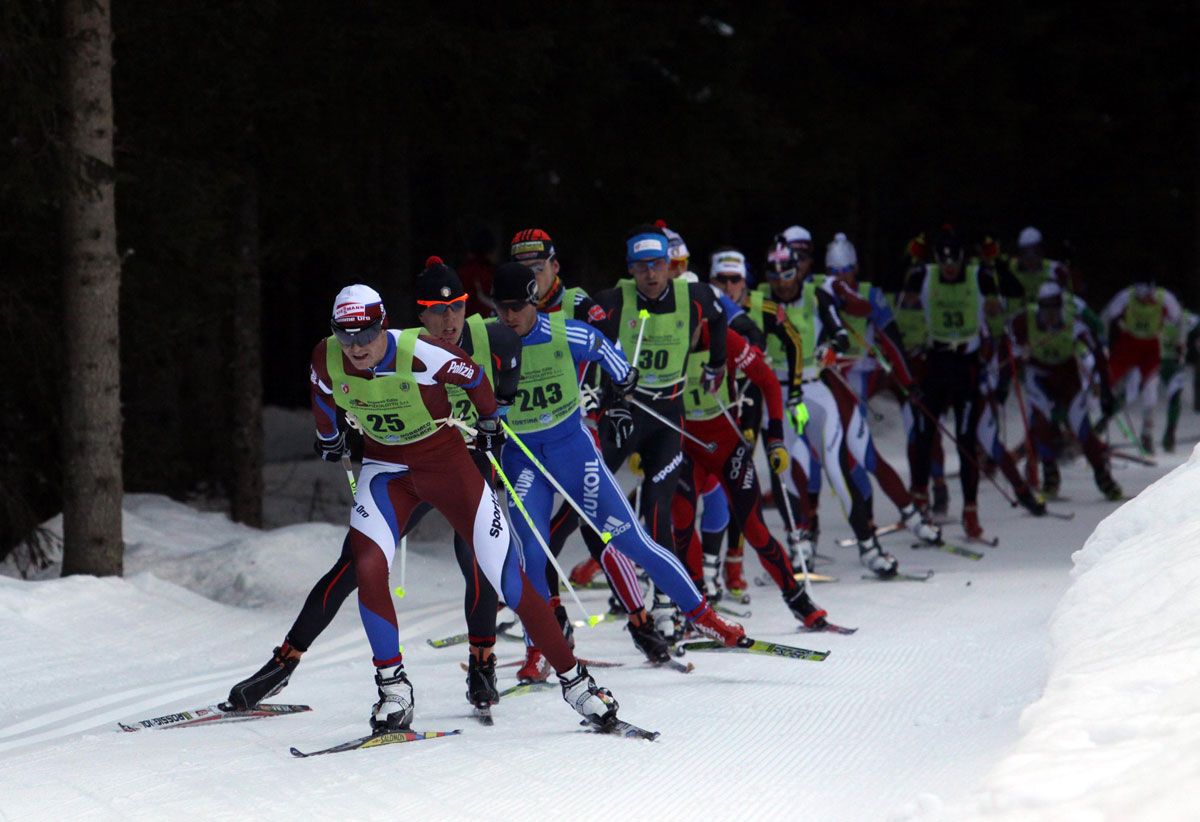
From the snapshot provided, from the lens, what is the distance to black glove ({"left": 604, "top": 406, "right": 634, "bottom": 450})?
8641 millimetres

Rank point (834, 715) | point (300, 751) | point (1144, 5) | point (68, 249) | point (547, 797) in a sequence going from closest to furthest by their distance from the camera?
point (547, 797) < point (300, 751) < point (834, 715) < point (68, 249) < point (1144, 5)

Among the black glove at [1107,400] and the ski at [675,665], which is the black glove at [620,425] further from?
the black glove at [1107,400]

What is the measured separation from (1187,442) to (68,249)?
17.2 m

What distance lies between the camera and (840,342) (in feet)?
37.7

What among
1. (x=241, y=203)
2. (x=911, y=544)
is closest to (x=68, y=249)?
(x=241, y=203)

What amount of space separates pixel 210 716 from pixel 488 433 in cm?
175

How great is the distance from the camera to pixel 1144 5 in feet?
99.1

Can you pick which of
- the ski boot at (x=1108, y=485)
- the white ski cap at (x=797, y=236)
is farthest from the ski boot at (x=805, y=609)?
the ski boot at (x=1108, y=485)

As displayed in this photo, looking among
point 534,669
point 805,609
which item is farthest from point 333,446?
point 805,609

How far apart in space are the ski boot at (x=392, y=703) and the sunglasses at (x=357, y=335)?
1.29m

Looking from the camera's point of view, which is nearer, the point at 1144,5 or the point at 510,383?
the point at 510,383

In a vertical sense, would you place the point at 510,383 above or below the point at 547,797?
above

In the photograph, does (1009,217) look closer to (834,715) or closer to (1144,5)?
(1144,5)

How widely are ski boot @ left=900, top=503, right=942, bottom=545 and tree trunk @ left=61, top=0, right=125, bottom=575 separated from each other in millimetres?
5819
